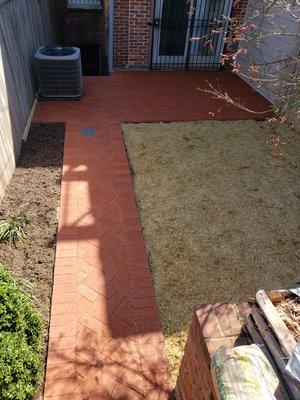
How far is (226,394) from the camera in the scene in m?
1.63

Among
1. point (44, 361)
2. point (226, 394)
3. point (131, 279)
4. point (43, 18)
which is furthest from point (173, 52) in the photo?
point (226, 394)

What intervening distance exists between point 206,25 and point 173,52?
3.69ft

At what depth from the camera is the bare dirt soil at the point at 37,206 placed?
3645 millimetres

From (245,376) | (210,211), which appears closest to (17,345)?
(245,376)

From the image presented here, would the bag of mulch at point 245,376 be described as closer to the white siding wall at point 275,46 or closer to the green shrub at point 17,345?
the green shrub at point 17,345

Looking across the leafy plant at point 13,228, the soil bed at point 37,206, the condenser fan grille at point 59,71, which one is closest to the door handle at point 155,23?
the condenser fan grille at point 59,71

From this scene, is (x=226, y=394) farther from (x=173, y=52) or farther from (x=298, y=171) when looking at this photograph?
(x=173, y=52)

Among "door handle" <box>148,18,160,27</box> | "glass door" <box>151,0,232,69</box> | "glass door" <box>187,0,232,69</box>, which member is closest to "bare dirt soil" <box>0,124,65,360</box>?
"door handle" <box>148,18,160,27</box>

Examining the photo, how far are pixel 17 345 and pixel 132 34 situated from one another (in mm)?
8501

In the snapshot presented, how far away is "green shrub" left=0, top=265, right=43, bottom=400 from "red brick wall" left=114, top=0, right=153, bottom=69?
794 cm

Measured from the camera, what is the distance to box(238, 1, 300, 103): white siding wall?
23.1ft

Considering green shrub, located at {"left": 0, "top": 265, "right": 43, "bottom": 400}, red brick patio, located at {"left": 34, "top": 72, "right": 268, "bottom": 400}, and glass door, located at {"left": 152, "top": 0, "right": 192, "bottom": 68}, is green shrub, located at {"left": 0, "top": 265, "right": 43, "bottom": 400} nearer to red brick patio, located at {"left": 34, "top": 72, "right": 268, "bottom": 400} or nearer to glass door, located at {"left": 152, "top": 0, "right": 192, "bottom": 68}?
red brick patio, located at {"left": 34, "top": 72, "right": 268, "bottom": 400}

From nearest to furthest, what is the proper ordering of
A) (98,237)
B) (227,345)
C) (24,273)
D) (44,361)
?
(227,345)
(44,361)
(24,273)
(98,237)

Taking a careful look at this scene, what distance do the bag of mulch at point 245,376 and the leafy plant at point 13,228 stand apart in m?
3.03
